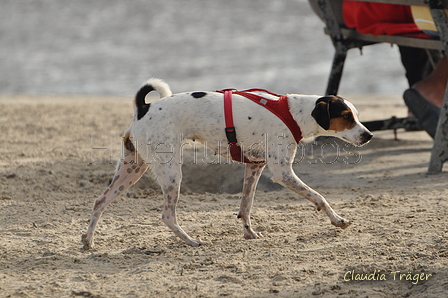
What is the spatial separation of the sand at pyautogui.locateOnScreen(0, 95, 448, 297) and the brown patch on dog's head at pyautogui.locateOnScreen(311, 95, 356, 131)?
0.86 meters

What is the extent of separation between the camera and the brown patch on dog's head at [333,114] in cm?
418

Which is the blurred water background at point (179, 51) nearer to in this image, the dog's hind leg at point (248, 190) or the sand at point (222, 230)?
the sand at point (222, 230)

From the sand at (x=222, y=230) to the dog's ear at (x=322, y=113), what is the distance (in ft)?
2.90

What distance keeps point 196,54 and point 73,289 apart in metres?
16.7

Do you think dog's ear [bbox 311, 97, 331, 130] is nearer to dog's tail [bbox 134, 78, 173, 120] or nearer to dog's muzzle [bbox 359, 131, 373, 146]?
dog's muzzle [bbox 359, 131, 373, 146]

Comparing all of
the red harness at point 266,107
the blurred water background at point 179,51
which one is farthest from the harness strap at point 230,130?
the blurred water background at point 179,51

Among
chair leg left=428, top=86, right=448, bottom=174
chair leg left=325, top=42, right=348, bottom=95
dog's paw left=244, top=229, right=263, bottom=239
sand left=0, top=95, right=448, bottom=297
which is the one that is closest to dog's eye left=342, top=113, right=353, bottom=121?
sand left=0, top=95, right=448, bottom=297

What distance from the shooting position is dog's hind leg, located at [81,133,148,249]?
434cm

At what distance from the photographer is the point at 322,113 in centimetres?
417

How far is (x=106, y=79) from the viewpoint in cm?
1605

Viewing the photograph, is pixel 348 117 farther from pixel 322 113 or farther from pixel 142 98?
pixel 142 98

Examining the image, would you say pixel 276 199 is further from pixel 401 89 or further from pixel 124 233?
pixel 401 89

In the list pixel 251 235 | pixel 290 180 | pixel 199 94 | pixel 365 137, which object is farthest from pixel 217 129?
pixel 365 137

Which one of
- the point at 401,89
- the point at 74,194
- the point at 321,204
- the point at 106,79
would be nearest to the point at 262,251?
the point at 321,204
